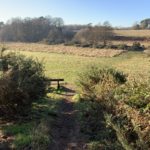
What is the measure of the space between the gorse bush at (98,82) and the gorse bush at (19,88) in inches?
88.6

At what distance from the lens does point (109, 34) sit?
78.8 metres

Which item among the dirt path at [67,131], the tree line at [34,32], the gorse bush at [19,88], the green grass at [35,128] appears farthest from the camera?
the tree line at [34,32]

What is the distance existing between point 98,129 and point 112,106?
91cm

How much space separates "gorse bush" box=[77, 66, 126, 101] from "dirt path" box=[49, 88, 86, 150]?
111 centimetres

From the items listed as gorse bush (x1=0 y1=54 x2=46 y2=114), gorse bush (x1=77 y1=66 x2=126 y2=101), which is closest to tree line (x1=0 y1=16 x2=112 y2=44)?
gorse bush (x1=77 y1=66 x2=126 y2=101)

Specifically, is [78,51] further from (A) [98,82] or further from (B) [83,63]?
(A) [98,82]

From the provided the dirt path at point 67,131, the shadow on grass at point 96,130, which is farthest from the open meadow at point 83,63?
the shadow on grass at point 96,130

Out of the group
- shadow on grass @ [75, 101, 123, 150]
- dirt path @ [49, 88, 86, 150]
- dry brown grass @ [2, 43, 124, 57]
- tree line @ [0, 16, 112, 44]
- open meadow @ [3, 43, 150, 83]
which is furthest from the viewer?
tree line @ [0, 16, 112, 44]

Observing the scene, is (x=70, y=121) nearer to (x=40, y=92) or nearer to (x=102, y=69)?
(x=40, y=92)

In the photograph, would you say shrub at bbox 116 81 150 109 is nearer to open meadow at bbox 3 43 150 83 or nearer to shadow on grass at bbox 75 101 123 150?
shadow on grass at bbox 75 101 123 150

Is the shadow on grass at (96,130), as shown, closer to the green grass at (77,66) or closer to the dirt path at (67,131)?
the dirt path at (67,131)

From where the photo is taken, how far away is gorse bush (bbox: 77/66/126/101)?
43.9 ft

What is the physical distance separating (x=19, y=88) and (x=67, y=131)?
2309mm

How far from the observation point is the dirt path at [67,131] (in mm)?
10211
